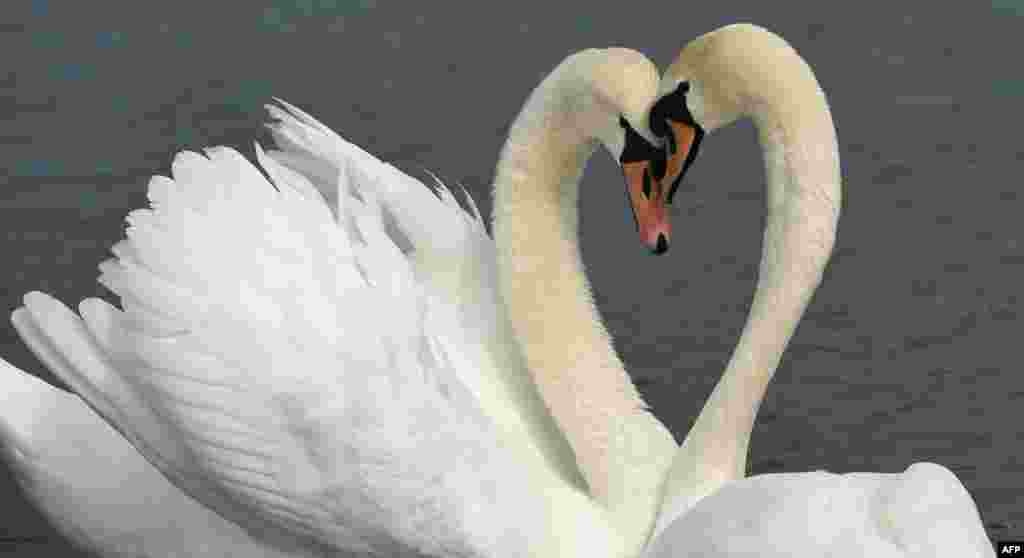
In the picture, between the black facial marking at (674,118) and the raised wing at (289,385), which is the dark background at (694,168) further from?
the black facial marking at (674,118)

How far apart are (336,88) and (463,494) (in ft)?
17.5

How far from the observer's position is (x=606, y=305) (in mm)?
8906

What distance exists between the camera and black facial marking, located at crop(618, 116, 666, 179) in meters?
6.20

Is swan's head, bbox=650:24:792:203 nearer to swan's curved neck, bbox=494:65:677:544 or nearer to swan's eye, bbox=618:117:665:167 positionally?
swan's eye, bbox=618:117:665:167

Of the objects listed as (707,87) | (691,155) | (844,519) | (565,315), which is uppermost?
(707,87)

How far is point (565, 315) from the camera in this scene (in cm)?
674

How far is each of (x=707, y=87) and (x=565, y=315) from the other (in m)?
0.88

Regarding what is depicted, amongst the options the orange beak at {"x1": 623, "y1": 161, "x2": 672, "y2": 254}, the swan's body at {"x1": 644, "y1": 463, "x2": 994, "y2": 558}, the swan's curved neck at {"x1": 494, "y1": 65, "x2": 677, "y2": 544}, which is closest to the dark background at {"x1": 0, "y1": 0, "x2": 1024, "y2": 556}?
the swan's curved neck at {"x1": 494, "y1": 65, "x2": 677, "y2": 544}

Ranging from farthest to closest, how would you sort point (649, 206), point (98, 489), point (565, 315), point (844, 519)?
1. point (565, 315)
2. point (98, 489)
3. point (649, 206)
4. point (844, 519)

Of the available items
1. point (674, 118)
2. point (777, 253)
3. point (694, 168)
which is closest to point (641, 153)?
point (674, 118)

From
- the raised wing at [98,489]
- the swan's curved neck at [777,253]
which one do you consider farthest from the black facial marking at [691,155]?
the raised wing at [98,489]

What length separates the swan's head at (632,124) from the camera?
6.20 metres

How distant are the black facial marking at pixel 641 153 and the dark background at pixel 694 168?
1.81 m

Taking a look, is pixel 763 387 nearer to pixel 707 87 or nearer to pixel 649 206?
pixel 649 206
